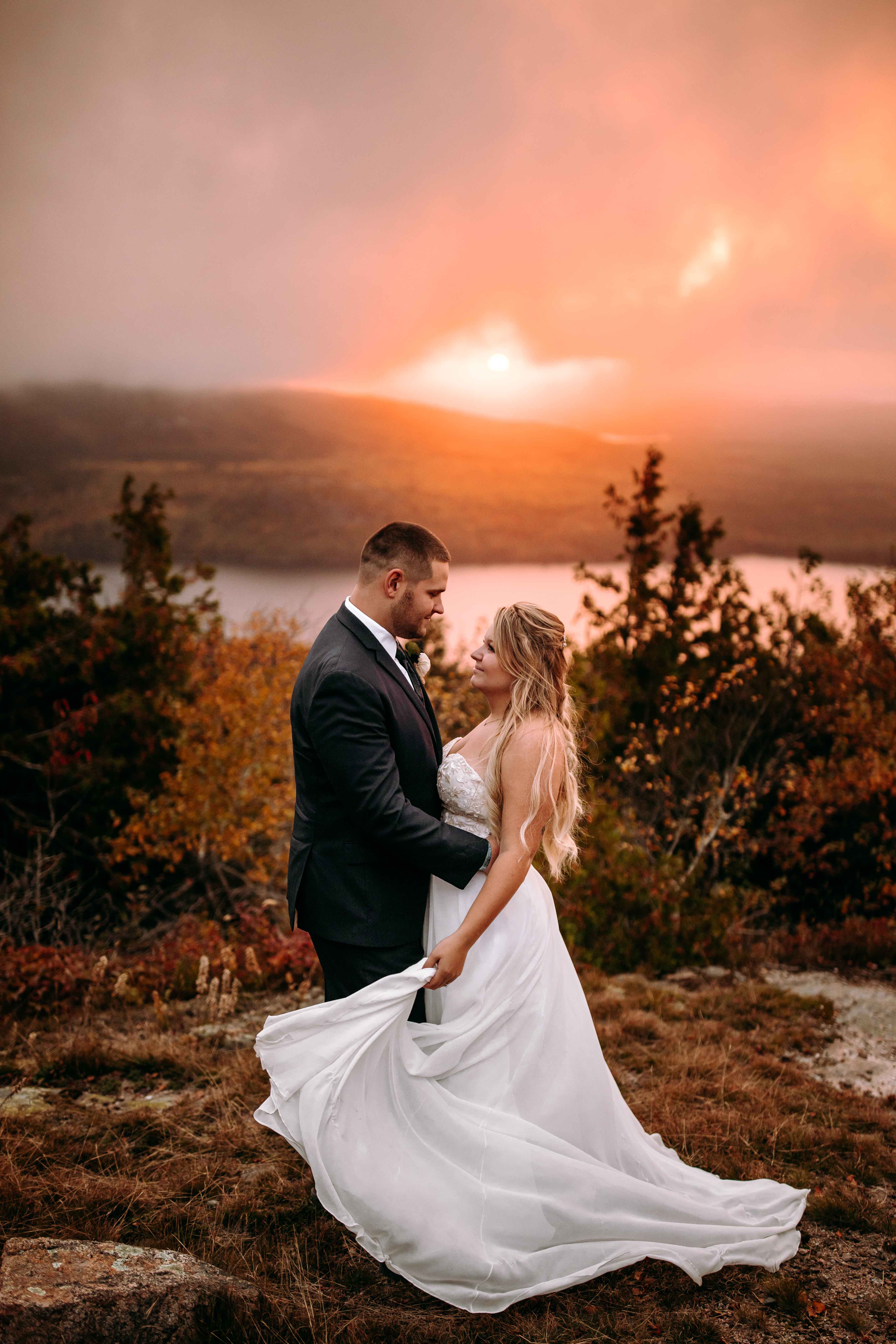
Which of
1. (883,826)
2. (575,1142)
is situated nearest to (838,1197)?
(575,1142)

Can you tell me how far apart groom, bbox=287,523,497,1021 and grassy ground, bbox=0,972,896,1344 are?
2.93 ft

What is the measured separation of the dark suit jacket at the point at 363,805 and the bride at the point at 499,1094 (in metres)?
0.13

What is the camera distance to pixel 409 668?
10.0ft

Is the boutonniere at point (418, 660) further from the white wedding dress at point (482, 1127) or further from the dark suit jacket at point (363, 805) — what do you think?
the white wedding dress at point (482, 1127)

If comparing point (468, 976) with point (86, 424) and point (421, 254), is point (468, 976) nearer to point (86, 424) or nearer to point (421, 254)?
point (86, 424)

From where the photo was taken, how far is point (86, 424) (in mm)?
36875

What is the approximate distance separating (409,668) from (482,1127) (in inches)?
57.6

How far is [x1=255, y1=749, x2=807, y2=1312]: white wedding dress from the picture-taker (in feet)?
8.37

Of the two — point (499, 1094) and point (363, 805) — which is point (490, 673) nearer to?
point (363, 805)

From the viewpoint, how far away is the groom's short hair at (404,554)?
2.87m

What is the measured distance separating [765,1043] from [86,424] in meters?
38.1

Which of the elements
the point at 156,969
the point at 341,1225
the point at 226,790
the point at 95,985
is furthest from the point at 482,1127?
the point at 226,790

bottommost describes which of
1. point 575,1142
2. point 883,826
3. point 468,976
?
point 883,826

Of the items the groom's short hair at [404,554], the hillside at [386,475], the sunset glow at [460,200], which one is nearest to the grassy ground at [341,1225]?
the groom's short hair at [404,554]
